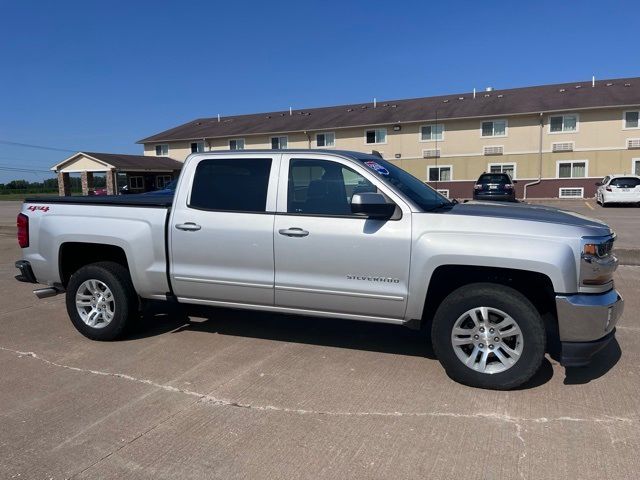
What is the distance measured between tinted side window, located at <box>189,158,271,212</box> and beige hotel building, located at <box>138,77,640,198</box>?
86.0 feet

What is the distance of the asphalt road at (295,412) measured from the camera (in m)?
3.12

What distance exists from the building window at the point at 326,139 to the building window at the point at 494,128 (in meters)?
10.7

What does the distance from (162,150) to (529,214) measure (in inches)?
1815

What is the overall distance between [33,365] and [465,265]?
390cm

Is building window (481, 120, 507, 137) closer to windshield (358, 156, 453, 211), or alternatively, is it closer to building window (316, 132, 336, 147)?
building window (316, 132, 336, 147)

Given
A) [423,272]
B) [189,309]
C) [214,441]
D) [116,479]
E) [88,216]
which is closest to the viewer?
[116,479]

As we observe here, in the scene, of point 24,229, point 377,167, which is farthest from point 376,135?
point 377,167

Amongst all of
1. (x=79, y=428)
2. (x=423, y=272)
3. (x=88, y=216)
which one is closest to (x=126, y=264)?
(x=88, y=216)

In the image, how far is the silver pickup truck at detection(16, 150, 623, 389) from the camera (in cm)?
396

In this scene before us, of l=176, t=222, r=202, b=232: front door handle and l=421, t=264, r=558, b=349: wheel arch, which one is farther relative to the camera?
l=176, t=222, r=202, b=232: front door handle

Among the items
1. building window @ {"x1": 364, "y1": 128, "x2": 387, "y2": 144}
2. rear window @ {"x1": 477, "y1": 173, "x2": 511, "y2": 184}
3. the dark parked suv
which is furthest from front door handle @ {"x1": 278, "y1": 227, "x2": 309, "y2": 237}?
building window @ {"x1": 364, "y1": 128, "x2": 387, "y2": 144}

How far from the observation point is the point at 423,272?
4.21 metres

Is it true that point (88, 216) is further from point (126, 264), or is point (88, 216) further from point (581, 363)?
point (581, 363)

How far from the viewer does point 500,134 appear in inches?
1347
